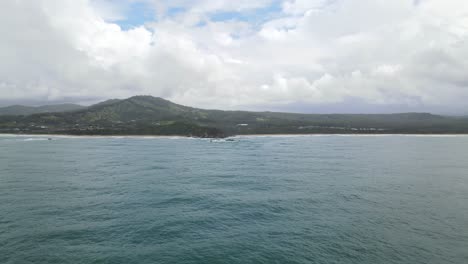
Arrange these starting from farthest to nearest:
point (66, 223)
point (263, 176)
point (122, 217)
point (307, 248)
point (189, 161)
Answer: point (189, 161), point (263, 176), point (122, 217), point (66, 223), point (307, 248)

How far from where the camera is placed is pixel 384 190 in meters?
50.0

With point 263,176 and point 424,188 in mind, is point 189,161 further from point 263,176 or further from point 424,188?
point 424,188

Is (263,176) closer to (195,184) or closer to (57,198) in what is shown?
(195,184)

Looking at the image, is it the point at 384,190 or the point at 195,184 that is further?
the point at 195,184

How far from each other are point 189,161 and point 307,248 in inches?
2437

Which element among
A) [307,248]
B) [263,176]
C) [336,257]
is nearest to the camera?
[336,257]

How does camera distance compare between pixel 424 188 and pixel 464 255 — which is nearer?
pixel 464 255

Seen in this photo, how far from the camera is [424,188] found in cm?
5144

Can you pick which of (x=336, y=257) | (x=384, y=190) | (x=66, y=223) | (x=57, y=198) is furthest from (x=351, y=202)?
(x=57, y=198)

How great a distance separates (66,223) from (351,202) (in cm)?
3861

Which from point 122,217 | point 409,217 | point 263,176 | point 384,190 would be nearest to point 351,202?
point 409,217

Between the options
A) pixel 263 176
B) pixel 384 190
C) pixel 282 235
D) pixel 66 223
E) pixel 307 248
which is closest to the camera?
pixel 307 248

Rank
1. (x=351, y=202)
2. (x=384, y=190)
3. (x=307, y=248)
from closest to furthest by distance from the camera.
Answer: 1. (x=307, y=248)
2. (x=351, y=202)
3. (x=384, y=190)

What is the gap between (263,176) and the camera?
6256cm
